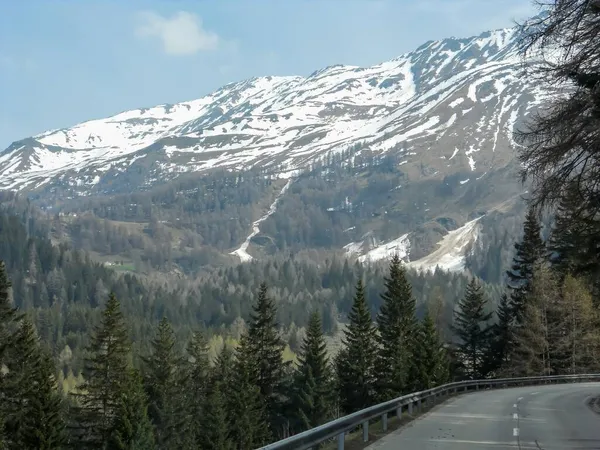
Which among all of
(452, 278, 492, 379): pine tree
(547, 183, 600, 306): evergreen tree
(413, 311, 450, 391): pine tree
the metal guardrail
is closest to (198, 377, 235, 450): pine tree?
(413, 311, 450, 391): pine tree

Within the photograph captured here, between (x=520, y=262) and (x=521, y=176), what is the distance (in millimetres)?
39208

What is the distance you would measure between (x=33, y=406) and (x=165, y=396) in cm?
2051

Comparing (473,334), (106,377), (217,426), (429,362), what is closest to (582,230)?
(429,362)

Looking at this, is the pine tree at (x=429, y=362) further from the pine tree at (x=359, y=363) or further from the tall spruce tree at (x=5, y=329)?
the tall spruce tree at (x=5, y=329)

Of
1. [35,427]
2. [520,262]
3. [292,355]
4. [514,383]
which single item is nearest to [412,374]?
[514,383]

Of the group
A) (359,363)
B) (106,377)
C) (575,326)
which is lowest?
(106,377)

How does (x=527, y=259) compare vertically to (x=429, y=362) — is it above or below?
above

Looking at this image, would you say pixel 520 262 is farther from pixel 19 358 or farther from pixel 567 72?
pixel 567 72

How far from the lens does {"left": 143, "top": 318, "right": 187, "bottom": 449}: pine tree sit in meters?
61.4

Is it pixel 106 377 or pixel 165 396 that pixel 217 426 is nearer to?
pixel 165 396

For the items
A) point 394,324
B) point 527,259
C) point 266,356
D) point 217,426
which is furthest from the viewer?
point 266,356

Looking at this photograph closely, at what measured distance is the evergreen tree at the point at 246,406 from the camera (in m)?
58.1

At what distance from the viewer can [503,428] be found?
21297 mm

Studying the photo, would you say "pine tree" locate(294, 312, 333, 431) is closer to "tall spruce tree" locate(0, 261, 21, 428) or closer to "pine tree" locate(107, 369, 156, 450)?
"pine tree" locate(107, 369, 156, 450)
